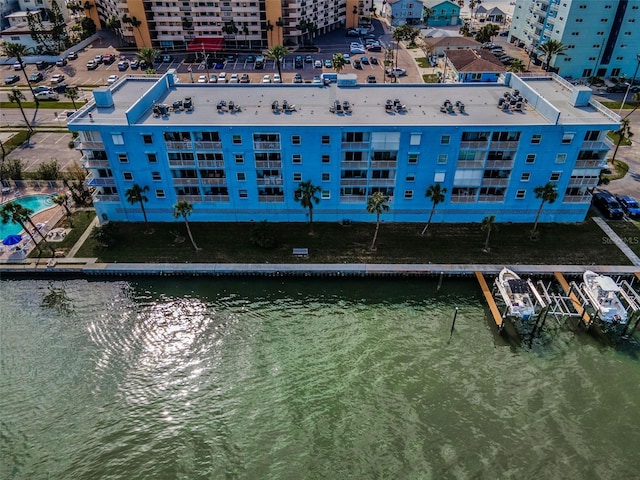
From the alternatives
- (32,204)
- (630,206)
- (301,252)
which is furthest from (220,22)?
(630,206)

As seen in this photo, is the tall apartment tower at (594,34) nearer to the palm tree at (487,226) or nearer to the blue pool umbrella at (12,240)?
the palm tree at (487,226)

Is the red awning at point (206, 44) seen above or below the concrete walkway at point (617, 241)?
above

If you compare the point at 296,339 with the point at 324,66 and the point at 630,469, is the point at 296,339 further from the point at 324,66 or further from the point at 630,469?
the point at 324,66

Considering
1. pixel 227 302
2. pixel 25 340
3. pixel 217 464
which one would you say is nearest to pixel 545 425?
pixel 217 464

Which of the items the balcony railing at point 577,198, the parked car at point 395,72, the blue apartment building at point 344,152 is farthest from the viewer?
the parked car at point 395,72

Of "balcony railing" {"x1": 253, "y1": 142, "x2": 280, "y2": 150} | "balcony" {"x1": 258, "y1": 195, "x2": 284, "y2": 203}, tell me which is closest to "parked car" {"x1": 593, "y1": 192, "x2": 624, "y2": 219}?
"balcony" {"x1": 258, "y1": 195, "x2": 284, "y2": 203}

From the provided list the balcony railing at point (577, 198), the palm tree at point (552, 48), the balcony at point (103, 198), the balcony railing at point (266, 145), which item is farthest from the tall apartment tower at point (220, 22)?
the balcony railing at point (577, 198)
